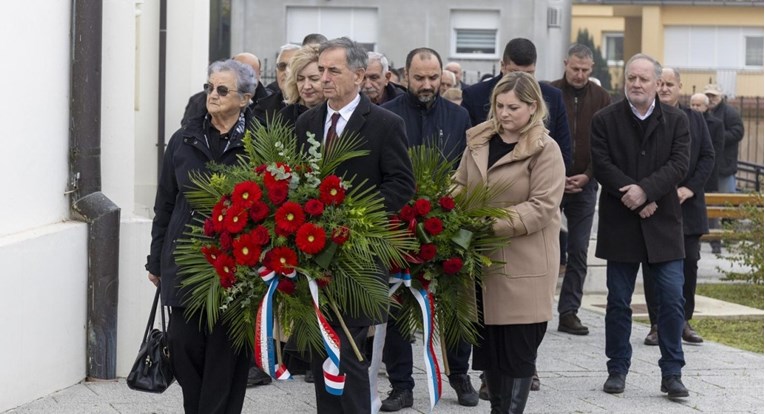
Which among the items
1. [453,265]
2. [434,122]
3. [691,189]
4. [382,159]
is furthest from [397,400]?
[691,189]

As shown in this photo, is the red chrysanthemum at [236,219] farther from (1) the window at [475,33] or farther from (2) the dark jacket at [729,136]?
(1) the window at [475,33]

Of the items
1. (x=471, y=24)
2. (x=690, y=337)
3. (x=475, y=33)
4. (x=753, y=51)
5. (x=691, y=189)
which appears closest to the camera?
(x=691, y=189)

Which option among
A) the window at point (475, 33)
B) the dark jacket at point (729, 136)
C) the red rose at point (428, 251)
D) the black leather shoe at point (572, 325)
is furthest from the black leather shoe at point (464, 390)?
the window at point (475, 33)

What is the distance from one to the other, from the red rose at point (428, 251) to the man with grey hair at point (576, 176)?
14.3ft

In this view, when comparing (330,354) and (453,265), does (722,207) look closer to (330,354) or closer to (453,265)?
(453,265)

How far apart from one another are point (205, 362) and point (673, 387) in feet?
10.6

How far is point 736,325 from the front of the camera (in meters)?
Answer: 12.3

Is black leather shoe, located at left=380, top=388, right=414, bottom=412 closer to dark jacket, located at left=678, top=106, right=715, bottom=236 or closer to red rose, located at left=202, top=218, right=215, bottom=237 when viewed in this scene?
red rose, located at left=202, top=218, right=215, bottom=237

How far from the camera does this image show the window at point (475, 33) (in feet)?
117

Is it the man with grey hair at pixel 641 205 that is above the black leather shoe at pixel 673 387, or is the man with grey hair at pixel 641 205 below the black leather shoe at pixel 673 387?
above

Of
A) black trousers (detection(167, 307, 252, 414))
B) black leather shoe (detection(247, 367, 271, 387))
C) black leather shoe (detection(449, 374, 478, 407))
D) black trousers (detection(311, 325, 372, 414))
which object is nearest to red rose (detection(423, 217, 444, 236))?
black trousers (detection(311, 325, 372, 414))

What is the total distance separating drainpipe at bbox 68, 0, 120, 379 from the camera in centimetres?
864

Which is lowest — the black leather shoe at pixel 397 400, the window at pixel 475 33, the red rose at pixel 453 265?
the black leather shoe at pixel 397 400

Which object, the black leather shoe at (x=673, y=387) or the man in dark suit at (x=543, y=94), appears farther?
the man in dark suit at (x=543, y=94)
